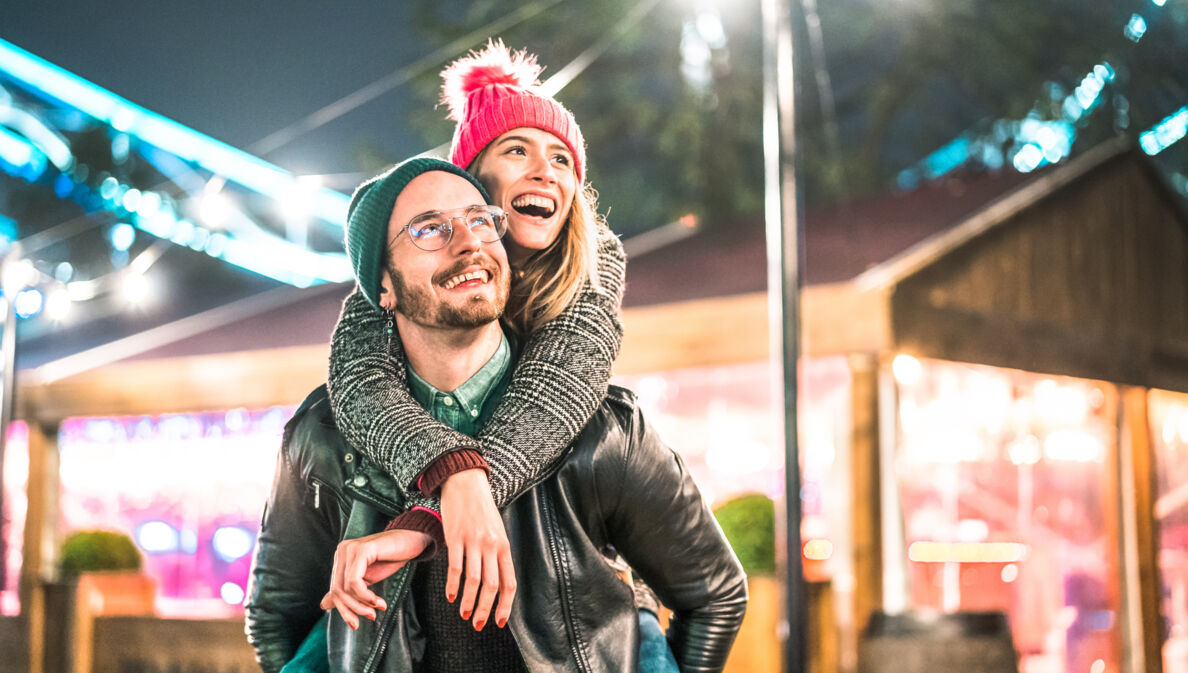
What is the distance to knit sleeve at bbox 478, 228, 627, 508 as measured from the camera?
1.51 meters

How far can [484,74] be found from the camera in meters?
1.76

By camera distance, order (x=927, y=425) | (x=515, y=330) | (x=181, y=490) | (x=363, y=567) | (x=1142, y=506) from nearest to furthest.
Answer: (x=363, y=567) < (x=515, y=330) < (x=927, y=425) < (x=1142, y=506) < (x=181, y=490)

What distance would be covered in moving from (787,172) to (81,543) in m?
5.47

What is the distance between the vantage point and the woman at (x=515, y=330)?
145 cm

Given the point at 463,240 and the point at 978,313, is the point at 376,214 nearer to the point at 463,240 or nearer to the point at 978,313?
the point at 463,240

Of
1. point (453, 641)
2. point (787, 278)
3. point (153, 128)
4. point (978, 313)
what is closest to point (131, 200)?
point (153, 128)

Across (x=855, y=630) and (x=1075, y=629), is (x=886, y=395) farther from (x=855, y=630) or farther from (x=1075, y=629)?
(x=1075, y=629)

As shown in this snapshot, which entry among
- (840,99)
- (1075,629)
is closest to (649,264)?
(1075,629)

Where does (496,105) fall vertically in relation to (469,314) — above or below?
above

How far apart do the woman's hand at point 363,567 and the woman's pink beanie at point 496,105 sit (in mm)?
Answer: 563

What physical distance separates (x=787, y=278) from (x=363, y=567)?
4.23 meters

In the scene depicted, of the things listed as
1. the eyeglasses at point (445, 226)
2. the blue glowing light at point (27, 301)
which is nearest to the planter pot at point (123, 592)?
the blue glowing light at point (27, 301)

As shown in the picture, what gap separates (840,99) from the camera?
70.9ft

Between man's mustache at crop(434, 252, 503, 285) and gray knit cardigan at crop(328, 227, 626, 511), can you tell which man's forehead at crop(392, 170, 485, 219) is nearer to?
man's mustache at crop(434, 252, 503, 285)
